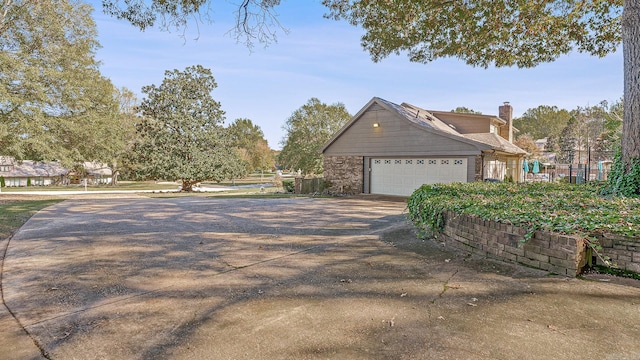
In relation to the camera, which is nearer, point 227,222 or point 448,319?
point 448,319

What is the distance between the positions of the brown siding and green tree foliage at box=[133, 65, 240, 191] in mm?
10742

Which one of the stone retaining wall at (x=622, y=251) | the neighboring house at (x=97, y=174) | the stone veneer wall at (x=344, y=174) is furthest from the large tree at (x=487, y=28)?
the neighboring house at (x=97, y=174)

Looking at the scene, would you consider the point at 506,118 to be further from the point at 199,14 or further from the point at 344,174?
the point at 199,14

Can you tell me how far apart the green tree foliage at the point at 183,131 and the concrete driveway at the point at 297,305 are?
18.0m

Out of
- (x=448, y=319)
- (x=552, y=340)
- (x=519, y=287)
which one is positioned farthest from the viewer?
(x=519, y=287)

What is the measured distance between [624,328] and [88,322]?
14.0 ft

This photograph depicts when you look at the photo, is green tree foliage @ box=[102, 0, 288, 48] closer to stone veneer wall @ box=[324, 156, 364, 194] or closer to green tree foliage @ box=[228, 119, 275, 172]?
stone veneer wall @ box=[324, 156, 364, 194]

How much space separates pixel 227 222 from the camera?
7.68m

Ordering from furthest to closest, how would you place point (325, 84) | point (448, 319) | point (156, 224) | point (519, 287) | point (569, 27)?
point (325, 84) → point (569, 27) → point (156, 224) → point (519, 287) → point (448, 319)

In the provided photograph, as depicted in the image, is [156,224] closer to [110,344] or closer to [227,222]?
[227,222]

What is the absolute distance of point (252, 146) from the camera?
55594 millimetres

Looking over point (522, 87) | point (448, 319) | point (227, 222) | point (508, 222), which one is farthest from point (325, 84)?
point (448, 319)

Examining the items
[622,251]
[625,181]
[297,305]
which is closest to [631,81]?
[625,181]

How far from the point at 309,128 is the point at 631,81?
26.2 m
